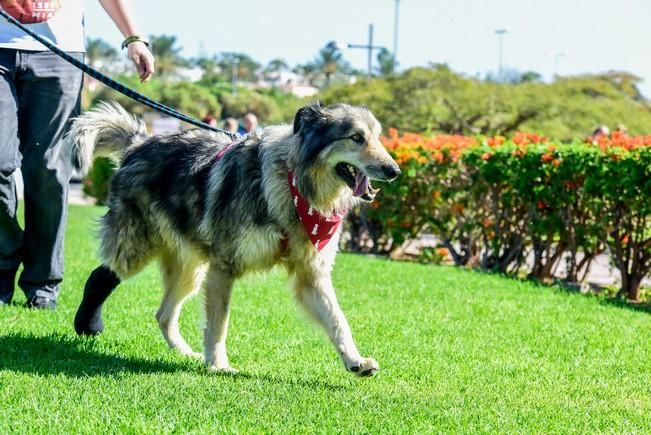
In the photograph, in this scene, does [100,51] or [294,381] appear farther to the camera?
[100,51]

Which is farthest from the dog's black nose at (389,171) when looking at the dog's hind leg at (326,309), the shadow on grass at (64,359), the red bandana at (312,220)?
the shadow on grass at (64,359)

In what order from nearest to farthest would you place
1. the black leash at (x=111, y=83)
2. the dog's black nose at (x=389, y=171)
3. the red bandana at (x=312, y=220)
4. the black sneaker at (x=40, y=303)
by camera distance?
the dog's black nose at (x=389, y=171)
the red bandana at (x=312, y=220)
the black leash at (x=111, y=83)
the black sneaker at (x=40, y=303)

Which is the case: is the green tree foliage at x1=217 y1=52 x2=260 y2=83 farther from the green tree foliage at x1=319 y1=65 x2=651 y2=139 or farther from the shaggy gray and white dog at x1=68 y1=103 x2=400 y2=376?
the shaggy gray and white dog at x1=68 y1=103 x2=400 y2=376

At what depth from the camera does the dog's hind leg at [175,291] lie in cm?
622

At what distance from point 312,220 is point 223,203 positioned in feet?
1.90

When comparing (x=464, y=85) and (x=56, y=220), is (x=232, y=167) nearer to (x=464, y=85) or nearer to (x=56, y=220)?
(x=56, y=220)

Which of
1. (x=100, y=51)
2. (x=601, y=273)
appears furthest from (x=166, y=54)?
(x=601, y=273)

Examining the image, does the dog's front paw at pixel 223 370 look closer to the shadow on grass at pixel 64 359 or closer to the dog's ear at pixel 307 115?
the shadow on grass at pixel 64 359

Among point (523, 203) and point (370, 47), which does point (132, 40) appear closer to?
point (523, 203)

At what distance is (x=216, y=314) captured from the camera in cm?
550

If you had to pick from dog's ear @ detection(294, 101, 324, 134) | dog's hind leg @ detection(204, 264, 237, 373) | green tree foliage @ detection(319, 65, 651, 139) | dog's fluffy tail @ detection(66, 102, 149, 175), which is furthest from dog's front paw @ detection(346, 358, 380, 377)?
green tree foliage @ detection(319, 65, 651, 139)

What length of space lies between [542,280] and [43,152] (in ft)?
21.3

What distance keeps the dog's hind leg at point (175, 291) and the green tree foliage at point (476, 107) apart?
24.7 m

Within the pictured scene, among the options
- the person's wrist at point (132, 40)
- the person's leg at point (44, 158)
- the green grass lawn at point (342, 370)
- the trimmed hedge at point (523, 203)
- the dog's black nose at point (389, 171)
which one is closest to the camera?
the green grass lawn at point (342, 370)
